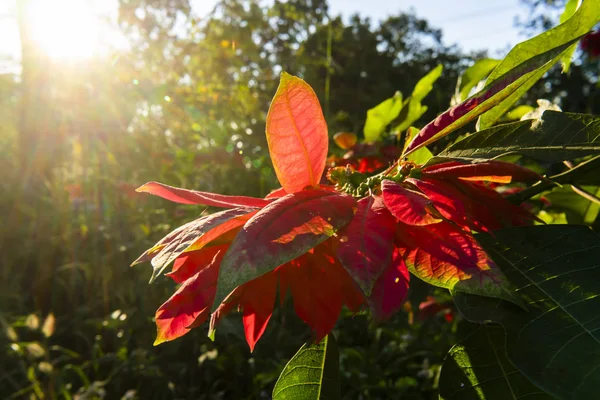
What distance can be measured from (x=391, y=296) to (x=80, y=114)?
312 cm

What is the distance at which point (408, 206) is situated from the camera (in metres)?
0.32

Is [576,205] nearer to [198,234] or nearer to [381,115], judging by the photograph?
[381,115]

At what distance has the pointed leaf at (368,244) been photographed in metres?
0.29

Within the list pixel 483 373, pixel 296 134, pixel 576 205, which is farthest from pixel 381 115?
pixel 483 373

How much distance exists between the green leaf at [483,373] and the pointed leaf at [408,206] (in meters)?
0.09

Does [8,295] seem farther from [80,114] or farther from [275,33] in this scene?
[275,33]

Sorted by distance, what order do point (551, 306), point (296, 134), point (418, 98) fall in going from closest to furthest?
1. point (551, 306)
2. point (296, 134)
3. point (418, 98)

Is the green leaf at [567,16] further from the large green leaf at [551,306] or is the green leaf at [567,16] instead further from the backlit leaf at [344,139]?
the backlit leaf at [344,139]

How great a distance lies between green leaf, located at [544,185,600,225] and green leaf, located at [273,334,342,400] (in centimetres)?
40

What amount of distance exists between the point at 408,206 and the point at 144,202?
5.75 ft

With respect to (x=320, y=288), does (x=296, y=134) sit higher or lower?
higher

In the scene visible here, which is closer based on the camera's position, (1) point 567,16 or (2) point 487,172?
(2) point 487,172

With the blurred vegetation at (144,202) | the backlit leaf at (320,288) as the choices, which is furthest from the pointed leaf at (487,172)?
the blurred vegetation at (144,202)

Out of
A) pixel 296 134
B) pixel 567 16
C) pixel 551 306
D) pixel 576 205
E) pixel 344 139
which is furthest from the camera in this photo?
pixel 344 139
